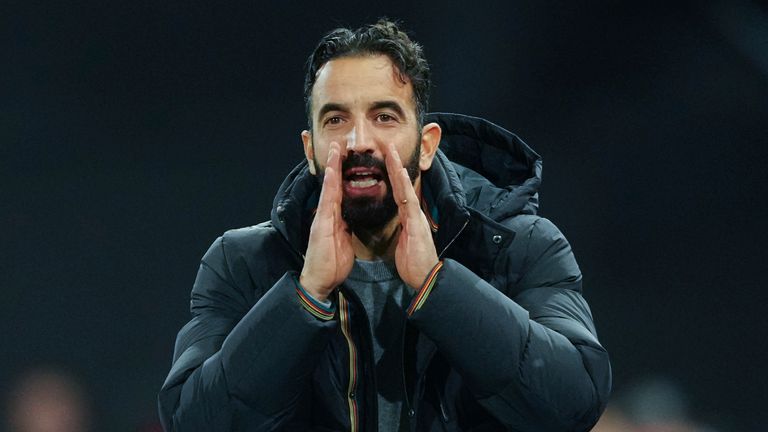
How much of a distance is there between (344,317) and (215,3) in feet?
6.66

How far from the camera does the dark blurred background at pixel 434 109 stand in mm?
3178

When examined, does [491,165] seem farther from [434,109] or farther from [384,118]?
[434,109]

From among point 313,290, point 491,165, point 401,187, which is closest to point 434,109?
point 491,165

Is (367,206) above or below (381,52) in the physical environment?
below

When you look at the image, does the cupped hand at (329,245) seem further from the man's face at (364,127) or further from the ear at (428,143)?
the ear at (428,143)

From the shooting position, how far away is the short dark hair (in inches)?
66.5

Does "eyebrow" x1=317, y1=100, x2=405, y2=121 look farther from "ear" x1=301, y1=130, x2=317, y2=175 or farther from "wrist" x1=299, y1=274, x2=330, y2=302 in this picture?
"wrist" x1=299, y1=274, x2=330, y2=302

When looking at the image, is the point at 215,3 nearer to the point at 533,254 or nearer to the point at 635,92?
the point at 635,92

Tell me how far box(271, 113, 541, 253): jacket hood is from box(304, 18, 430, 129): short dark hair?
0.12 metres

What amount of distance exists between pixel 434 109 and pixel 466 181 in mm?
1457

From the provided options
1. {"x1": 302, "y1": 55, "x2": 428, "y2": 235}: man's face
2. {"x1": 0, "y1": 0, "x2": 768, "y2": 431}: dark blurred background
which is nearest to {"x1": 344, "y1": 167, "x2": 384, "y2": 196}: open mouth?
{"x1": 302, "y1": 55, "x2": 428, "y2": 235}: man's face

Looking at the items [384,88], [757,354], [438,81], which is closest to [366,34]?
[384,88]

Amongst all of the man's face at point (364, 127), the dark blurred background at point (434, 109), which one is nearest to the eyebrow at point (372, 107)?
the man's face at point (364, 127)

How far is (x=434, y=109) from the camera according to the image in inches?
127
